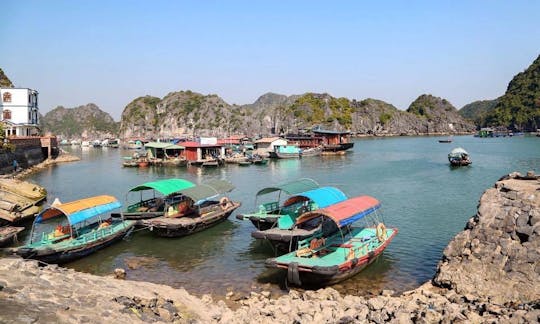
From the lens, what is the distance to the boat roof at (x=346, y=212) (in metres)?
18.2

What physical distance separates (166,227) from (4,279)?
12.6m

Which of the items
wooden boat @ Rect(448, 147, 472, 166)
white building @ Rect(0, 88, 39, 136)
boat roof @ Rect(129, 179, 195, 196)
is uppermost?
white building @ Rect(0, 88, 39, 136)

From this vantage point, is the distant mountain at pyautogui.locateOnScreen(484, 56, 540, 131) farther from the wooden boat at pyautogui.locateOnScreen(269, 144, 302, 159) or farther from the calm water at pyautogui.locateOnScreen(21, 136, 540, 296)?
the calm water at pyautogui.locateOnScreen(21, 136, 540, 296)

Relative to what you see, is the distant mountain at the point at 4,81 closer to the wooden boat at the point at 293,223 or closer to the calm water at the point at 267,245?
the calm water at the point at 267,245

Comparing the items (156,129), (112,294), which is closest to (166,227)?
(112,294)

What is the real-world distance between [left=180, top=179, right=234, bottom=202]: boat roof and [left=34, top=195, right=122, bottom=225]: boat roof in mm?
4307

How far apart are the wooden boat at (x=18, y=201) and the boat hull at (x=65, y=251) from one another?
27.6 ft

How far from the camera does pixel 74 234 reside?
22.4 meters

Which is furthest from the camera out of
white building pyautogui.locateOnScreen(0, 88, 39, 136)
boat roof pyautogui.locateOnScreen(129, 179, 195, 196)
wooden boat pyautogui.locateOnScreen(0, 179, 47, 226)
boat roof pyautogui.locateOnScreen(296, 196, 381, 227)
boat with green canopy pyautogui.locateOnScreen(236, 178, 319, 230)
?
white building pyautogui.locateOnScreen(0, 88, 39, 136)

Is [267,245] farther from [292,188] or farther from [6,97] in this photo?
[6,97]

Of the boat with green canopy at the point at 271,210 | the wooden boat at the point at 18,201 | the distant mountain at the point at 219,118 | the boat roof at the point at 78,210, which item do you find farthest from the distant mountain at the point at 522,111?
the boat roof at the point at 78,210

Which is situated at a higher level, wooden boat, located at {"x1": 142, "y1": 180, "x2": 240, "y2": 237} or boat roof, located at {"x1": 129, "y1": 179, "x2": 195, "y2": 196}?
boat roof, located at {"x1": 129, "y1": 179, "x2": 195, "y2": 196}

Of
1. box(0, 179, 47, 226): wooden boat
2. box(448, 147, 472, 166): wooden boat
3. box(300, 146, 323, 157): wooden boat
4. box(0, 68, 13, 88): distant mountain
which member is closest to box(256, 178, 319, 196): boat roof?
box(0, 179, 47, 226): wooden boat

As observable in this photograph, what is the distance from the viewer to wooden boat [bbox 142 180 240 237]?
80.2ft
